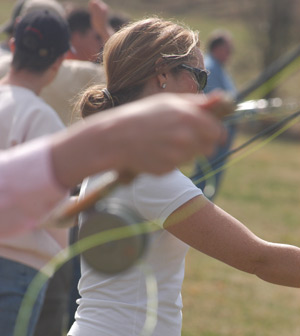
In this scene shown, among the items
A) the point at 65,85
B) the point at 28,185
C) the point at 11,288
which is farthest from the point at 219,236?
the point at 65,85

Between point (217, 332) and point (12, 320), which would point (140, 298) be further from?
point (217, 332)

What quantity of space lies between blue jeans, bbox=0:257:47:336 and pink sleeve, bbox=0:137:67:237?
70.3 inches

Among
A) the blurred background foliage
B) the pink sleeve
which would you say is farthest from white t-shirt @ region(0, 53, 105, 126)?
the blurred background foliage

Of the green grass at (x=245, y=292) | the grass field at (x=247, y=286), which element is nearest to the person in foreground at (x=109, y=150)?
the grass field at (x=247, y=286)

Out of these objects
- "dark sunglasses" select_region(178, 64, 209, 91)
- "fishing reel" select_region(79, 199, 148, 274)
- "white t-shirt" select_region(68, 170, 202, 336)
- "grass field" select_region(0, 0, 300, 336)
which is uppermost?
"fishing reel" select_region(79, 199, 148, 274)

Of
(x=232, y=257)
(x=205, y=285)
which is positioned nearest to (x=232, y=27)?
(x=205, y=285)

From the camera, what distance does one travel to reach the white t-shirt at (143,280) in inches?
80.0

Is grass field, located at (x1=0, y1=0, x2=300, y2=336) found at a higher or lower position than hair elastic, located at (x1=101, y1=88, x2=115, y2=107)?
lower

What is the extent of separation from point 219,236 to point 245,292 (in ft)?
13.4

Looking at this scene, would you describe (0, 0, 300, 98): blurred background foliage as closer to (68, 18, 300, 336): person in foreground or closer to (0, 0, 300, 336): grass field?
(0, 0, 300, 336): grass field

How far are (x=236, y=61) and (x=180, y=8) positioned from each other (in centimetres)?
568

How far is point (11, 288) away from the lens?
2875mm

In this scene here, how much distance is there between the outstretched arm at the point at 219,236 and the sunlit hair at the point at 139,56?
1.33ft

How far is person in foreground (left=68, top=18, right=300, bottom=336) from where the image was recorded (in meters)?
2.03
